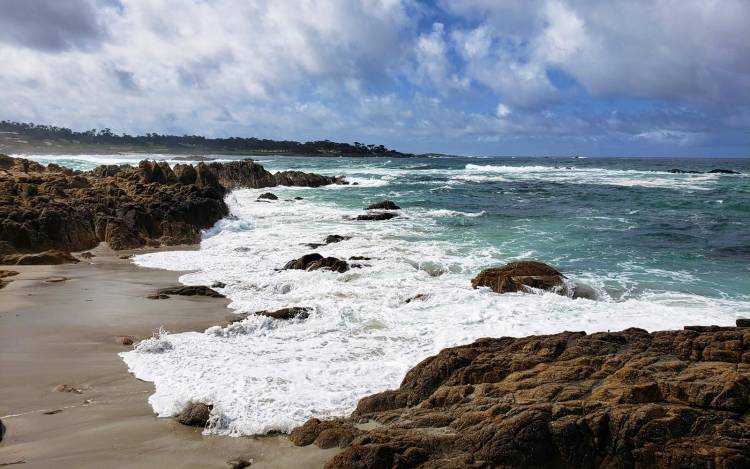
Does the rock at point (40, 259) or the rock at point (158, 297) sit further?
the rock at point (40, 259)

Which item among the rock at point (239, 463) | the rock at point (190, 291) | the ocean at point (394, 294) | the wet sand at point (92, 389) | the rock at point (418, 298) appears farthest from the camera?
the rock at point (190, 291)

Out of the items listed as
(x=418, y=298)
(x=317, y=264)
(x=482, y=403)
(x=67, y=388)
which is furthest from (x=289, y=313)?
(x=482, y=403)

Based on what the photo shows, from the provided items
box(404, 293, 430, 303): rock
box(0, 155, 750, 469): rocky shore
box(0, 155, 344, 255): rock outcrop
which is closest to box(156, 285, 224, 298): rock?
box(0, 155, 750, 469): rocky shore

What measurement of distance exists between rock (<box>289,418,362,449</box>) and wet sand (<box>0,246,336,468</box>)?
0.10 metres

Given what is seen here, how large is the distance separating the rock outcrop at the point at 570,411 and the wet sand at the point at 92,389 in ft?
2.89

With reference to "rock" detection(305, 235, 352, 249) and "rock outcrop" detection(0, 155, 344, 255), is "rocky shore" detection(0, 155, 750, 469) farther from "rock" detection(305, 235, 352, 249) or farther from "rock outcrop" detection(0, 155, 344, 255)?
"rock" detection(305, 235, 352, 249)

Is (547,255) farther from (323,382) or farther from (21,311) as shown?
(21,311)

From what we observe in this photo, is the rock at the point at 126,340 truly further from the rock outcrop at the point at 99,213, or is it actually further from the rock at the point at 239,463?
the rock outcrop at the point at 99,213

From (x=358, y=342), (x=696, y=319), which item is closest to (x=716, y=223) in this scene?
(x=696, y=319)

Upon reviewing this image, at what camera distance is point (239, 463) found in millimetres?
4465

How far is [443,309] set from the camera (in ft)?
31.4

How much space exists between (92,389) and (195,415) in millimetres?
1703

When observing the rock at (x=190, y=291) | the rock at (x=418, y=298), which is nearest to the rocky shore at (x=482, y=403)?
the rock at (x=190, y=291)

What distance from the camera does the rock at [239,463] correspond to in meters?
4.42
